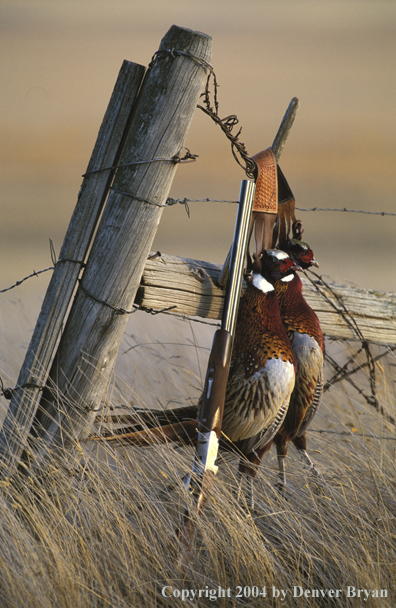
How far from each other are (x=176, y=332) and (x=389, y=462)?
279cm

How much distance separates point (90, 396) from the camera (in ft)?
6.73

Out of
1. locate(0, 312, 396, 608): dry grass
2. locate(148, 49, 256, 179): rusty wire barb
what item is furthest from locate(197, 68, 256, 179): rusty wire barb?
locate(0, 312, 396, 608): dry grass

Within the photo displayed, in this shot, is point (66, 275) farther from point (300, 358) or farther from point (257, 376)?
point (300, 358)

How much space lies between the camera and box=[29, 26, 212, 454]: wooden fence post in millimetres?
1922

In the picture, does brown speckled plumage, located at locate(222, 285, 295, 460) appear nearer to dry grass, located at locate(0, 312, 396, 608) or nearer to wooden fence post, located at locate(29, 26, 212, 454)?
dry grass, located at locate(0, 312, 396, 608)

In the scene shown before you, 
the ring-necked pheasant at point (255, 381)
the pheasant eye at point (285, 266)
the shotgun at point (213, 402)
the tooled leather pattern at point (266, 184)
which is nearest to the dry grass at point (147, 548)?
the shotgun at point (213, 402)

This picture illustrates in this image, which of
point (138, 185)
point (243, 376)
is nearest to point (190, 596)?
point (243, 376)

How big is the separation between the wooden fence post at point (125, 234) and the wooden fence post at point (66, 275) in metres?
0.05

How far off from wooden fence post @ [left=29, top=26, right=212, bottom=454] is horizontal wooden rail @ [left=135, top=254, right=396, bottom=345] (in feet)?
0.54

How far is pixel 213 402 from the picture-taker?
1.96 meters

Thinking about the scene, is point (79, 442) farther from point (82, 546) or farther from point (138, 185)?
point (138, 185)

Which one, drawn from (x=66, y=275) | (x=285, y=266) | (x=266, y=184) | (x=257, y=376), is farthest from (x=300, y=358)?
(x=66, y=275)

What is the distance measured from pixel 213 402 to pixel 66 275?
2.71 ft

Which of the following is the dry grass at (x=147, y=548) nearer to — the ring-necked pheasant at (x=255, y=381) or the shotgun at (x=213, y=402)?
the shotgun at (x=213, y=402)
